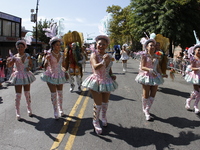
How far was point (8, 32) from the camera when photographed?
28.8 m

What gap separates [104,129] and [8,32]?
28.2 metres

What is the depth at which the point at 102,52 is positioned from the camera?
4.45 meters

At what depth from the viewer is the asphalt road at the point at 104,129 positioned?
3.93m

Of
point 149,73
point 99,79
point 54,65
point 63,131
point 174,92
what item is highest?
point 54,65

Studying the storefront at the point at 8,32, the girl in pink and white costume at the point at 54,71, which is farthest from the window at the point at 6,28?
the girl in pink and white costume at the point at 54,71

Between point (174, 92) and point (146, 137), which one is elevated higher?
point (174, 92)

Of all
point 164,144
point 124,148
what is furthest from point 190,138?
point 124,148

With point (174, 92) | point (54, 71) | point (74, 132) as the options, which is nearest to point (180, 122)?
point (74, 132)

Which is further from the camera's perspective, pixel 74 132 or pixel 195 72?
pixel 195 72

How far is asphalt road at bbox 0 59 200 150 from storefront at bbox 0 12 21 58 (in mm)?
22008

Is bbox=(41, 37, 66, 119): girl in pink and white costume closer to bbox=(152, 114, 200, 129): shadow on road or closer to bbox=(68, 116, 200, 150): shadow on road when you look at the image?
bbox=(68, 116, 200, 150): shadow on road

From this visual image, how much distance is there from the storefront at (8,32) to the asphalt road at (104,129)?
2201 cm

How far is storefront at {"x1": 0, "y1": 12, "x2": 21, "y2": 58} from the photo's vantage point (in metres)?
26.6

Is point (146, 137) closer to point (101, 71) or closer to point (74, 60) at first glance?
point (101, 71)
